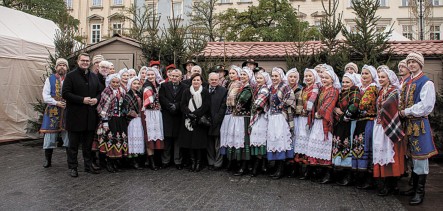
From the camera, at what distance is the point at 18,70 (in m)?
10.7

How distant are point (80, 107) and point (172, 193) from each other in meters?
2.26

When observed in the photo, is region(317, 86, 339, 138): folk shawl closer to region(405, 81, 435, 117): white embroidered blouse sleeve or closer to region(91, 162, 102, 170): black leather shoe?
region(405, 81, 435, 117): white embroidered blouse sleeve

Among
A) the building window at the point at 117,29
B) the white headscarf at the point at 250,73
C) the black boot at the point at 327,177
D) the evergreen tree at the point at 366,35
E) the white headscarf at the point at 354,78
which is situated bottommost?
the black boot at the point at 327,177

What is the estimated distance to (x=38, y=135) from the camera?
11312 millimetres

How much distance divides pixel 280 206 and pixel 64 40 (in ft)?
27.7

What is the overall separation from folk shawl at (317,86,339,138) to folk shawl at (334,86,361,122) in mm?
94

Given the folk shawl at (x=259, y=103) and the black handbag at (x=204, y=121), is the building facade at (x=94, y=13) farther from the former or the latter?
the folk shawl at (x=259, y=103)

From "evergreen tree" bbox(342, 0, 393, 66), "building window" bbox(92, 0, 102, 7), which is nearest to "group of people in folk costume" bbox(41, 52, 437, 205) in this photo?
"evergreen tree" bbox(342, 0, 393, 66)

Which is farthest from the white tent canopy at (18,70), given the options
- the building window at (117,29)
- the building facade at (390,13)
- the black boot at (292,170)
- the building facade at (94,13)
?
the building facade at (94,13)

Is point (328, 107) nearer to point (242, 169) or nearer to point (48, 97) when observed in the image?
point (242, 169)

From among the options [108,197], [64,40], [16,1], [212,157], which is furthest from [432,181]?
[16,1]

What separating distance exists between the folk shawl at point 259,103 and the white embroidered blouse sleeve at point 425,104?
221 cm

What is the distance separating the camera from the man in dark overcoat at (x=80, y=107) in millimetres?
5965

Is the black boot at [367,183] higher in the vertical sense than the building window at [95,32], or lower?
lower
